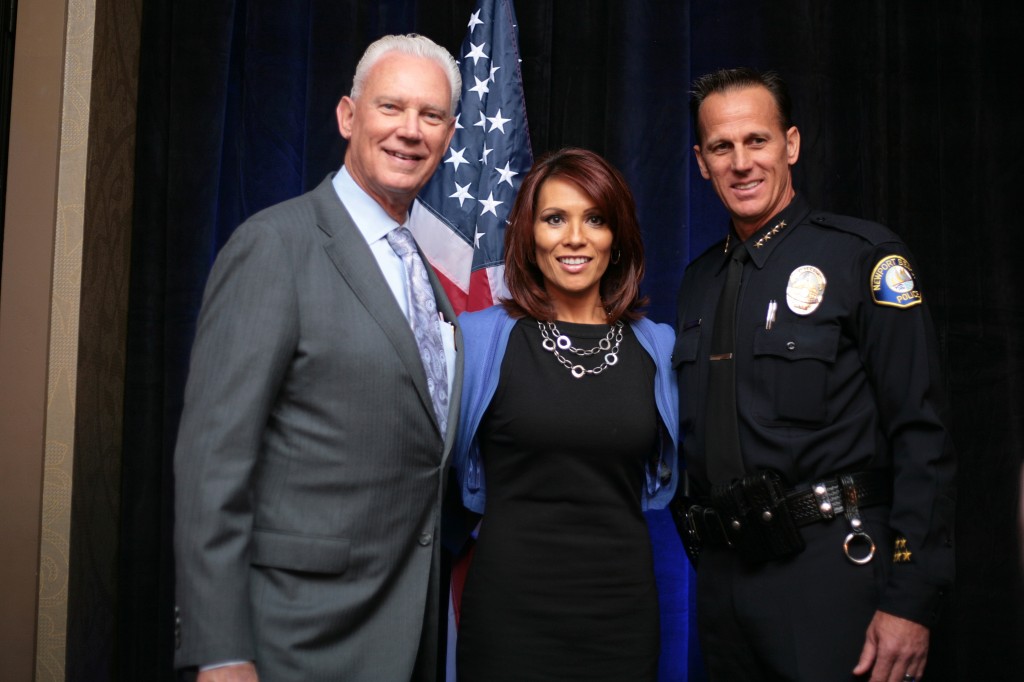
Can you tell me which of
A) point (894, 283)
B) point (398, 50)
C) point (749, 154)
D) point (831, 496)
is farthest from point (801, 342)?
point (398, 50)

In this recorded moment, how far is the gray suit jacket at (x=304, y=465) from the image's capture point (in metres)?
1.34

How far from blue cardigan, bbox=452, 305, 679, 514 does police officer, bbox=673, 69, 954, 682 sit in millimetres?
62

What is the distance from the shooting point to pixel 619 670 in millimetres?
1845

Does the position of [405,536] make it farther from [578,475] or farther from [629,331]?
[629,331]

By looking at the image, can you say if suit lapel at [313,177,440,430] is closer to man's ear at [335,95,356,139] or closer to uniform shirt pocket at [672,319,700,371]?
man's ear at [335,95,356,139]

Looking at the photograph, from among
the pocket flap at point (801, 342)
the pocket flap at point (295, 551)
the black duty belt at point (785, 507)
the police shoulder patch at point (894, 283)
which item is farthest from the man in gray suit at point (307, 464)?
the police shoulder patch at point (894, 283)

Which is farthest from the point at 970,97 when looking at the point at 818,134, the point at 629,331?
the point at 629,331

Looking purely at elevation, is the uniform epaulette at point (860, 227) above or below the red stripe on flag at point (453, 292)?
above

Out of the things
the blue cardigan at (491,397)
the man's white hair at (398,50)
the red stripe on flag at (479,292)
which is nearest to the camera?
the man's white hair at (398,50)

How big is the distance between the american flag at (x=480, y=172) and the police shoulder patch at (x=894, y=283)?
109cm

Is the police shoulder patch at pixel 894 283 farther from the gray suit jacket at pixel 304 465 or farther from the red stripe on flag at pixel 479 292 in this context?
the red stripe on flag at pixel 479 292

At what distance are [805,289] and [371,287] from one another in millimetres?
955

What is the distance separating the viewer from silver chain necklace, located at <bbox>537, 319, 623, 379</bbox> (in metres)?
2.00

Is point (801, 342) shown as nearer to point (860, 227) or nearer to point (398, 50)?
point (860, 227)
